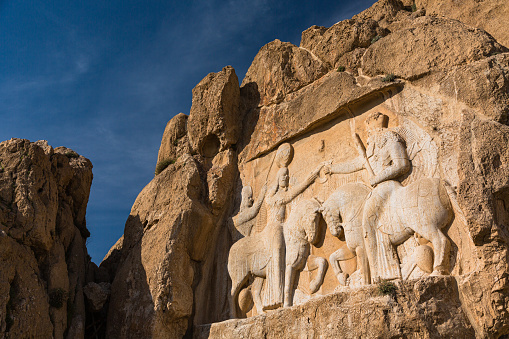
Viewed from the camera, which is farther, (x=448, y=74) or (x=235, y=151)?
(x=235, y=151)

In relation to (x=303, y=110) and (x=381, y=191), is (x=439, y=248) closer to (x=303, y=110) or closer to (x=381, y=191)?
(x=381, y=191)

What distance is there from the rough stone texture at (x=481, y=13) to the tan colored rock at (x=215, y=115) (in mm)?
5268

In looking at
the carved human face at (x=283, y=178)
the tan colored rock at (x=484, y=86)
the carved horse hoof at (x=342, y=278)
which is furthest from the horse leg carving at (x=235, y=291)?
the tan colored rock at (x=484, y=86)

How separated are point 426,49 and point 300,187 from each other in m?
3.68

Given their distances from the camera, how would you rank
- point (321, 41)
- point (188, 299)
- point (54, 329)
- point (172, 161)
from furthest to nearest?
point (172, 161) → point (321, 41) → point (188, 299) → point (54, 329)

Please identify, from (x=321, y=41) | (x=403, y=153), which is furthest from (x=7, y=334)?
(x=321, y=41)

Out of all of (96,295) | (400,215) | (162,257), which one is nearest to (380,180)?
(400,215)

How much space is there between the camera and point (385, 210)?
10297mm

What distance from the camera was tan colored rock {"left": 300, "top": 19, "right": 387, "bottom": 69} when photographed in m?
12.6

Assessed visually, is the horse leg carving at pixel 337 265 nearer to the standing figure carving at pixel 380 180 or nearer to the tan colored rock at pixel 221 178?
the standing figure carving at pixel 380 180

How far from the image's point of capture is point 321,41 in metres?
13.4

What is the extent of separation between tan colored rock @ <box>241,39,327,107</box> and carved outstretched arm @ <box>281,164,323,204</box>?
236 cm

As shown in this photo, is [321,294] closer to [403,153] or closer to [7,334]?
[403,153]

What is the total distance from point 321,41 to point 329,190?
3.82m
